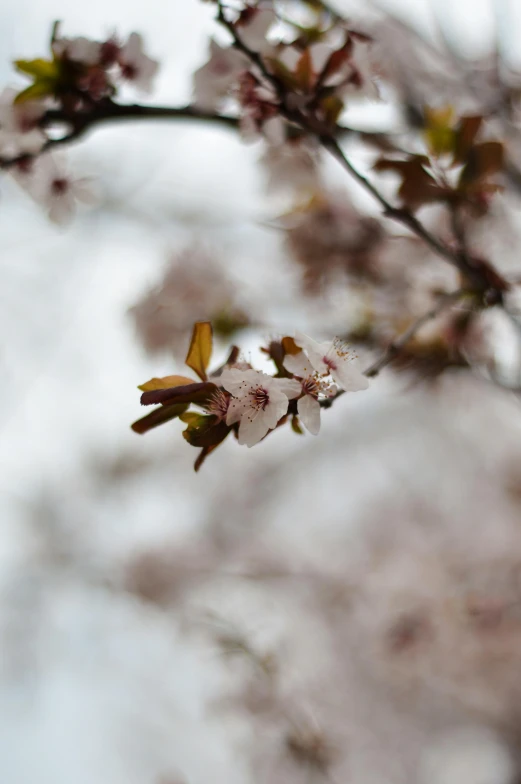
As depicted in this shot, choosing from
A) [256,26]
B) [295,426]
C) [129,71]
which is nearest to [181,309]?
[129,71]

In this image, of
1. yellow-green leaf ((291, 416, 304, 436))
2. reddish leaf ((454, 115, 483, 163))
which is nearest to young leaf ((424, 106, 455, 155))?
reddish leaf ((454, 115, 483, 163))

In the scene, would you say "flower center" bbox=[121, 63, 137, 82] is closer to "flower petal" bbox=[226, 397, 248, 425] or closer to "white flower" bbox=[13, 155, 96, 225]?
"white flower" bbox=[13, 155, 96, 225]

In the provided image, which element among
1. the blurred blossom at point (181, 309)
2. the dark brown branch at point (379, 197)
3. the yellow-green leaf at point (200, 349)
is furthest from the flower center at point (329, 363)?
the blurred blossom at point (181, 309)

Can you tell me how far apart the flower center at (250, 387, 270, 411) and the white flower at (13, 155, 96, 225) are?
1.53 feet

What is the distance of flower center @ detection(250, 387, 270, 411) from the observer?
391 millimetres

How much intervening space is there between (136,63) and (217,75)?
119mm

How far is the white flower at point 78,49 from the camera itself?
0.59 meters

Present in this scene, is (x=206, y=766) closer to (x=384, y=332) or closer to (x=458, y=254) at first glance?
(x=384, y=332)

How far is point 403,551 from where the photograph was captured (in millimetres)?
2070

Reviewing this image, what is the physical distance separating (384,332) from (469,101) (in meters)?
0.51

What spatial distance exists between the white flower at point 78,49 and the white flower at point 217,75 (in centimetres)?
11

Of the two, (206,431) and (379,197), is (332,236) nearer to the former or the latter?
(379,197)

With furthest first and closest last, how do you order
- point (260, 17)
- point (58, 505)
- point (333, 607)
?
point (58, 505) < point (333, 607) < point (260, 17)

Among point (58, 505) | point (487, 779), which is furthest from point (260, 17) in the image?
point (58, 505)
